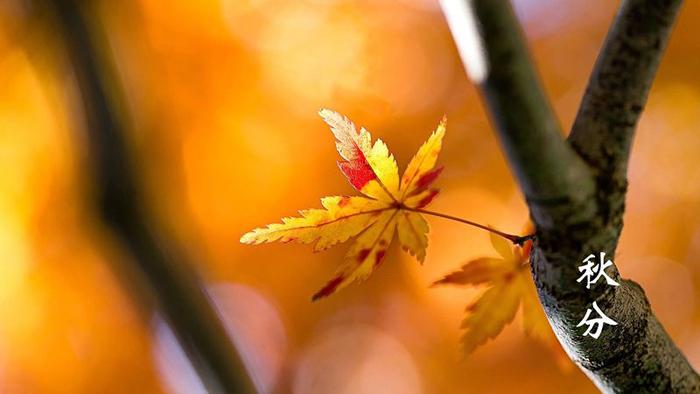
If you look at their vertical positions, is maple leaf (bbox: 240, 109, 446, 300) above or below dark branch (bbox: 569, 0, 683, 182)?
below

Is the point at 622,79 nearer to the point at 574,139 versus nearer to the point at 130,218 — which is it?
the point at 574,139

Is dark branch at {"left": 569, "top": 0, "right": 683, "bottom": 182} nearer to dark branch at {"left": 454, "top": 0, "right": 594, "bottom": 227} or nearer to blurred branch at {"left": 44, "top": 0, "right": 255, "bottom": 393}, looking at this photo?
dark branch at {"left": 454, "top": 0, "right": 594, "bottom": 227}

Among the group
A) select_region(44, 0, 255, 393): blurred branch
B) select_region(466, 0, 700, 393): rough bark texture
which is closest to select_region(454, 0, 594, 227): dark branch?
select_region(466, 0, 700, 393): rough bark texture

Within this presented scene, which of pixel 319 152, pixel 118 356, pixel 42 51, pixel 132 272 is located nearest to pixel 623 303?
A: pixel 132 272

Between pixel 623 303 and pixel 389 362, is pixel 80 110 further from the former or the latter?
pixel 389 362

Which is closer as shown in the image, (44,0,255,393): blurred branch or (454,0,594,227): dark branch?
(454,0,594,227): dark branch

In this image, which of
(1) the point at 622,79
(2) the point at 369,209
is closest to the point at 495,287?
(2) the point at 369,209
